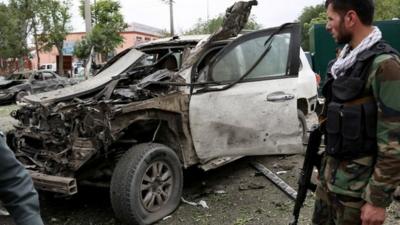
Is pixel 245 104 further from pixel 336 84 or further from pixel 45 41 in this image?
pixel 45 41

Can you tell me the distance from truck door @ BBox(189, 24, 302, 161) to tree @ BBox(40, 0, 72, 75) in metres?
26.2

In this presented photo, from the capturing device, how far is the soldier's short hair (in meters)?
2.12

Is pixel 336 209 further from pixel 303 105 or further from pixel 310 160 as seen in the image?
pixel 303 105

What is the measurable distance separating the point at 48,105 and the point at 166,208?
142 centimetres

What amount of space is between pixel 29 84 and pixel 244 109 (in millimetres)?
13924

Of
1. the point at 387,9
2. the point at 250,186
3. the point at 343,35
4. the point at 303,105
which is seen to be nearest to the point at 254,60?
the point at 303,105

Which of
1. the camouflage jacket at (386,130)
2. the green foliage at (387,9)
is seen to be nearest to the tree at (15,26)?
the green foliage at (387,9)

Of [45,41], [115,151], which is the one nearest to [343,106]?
[115,151]

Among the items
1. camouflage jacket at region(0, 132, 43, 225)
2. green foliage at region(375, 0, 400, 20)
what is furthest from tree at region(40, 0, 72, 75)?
camouflage jacket at region(0, 132, 43, 225)

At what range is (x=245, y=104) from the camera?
15.0ft

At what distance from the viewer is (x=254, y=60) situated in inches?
191

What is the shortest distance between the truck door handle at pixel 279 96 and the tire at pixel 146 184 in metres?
1.06

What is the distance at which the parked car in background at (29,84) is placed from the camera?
16.4 meters

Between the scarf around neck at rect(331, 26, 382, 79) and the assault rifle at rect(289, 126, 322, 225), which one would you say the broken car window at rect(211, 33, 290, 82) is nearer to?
the assault rifle at rect(289, 126, 322, 225)
